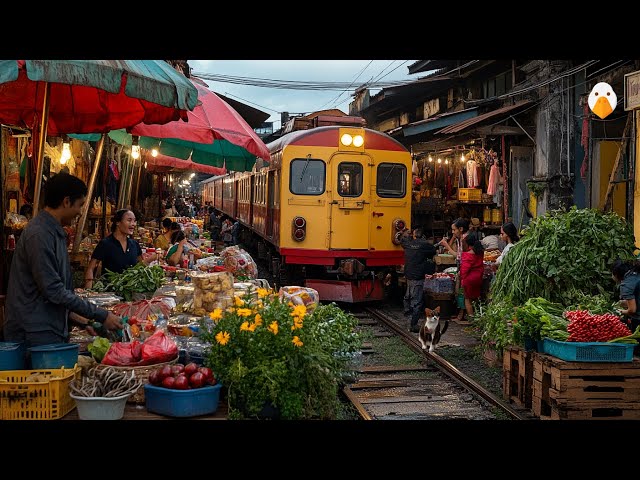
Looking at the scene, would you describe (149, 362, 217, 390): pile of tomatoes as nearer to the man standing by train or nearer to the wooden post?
the man standing by train

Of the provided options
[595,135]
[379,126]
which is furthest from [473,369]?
[379,126]

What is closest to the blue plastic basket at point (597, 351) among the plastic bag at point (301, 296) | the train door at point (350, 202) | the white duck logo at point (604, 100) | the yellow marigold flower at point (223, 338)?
the plastic bag at point (301, 296)

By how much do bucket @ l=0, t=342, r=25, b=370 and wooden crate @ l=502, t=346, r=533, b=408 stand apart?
4636 mm

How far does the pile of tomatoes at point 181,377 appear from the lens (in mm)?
3520

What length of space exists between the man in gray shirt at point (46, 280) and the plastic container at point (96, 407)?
68 cm

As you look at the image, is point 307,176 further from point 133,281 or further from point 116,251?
point 133,281

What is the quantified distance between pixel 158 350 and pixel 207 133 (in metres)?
3.84

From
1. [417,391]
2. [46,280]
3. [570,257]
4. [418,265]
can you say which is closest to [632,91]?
[570,257]

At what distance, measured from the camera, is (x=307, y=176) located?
12.8 meters

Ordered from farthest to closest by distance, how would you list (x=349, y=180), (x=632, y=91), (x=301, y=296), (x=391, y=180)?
(x=391, y=180), (x=349, y=180), (x=632, y=91), (x=301, y=296)

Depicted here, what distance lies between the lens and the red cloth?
10.9 m
